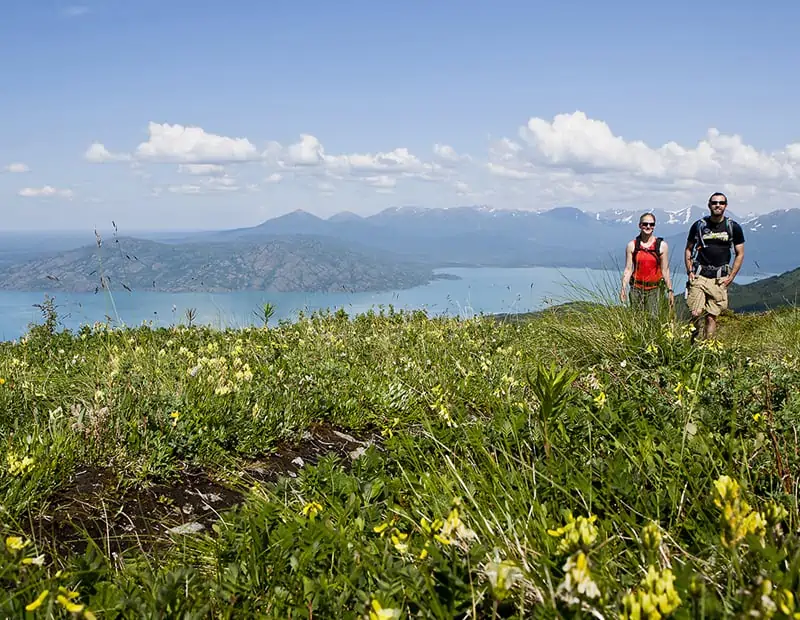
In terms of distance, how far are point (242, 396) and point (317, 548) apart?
2718mm

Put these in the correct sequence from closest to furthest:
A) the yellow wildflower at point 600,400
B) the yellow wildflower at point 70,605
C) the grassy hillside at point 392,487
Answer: the yellow wildflower at point 70,605
the grassy hillside at point 392,487
the yellow wildflower at point 600,400

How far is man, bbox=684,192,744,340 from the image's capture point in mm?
11398

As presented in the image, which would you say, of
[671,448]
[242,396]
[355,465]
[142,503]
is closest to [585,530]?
[671,448]

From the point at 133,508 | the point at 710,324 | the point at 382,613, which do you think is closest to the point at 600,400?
the point at 382,613

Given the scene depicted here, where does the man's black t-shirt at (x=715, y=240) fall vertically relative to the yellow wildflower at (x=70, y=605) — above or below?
above

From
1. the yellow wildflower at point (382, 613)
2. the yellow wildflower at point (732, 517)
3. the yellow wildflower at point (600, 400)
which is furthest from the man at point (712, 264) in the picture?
the yellow wildflower at point (382, 613)

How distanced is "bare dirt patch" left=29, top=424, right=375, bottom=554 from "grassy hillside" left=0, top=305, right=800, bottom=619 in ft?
0.06

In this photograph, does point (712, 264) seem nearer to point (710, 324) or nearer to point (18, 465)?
point (710, 324)

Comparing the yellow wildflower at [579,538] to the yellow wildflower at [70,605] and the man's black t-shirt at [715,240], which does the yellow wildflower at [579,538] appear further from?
the man's black t-shirt at [715,240]

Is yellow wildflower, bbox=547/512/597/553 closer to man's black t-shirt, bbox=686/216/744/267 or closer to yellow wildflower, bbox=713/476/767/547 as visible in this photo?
yellow wildflower, bbox=713/476/767/547

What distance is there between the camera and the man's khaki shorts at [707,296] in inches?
455

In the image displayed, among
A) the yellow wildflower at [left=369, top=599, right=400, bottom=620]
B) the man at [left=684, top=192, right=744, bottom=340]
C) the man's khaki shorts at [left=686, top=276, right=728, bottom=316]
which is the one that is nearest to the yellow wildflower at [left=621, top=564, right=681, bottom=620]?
the yellow wildflower at [left=369, top=599, right=400, bottom=620]

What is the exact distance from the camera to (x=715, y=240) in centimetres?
1150

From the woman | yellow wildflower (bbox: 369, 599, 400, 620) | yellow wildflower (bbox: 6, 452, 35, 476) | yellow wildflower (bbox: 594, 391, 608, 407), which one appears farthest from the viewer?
the woman
